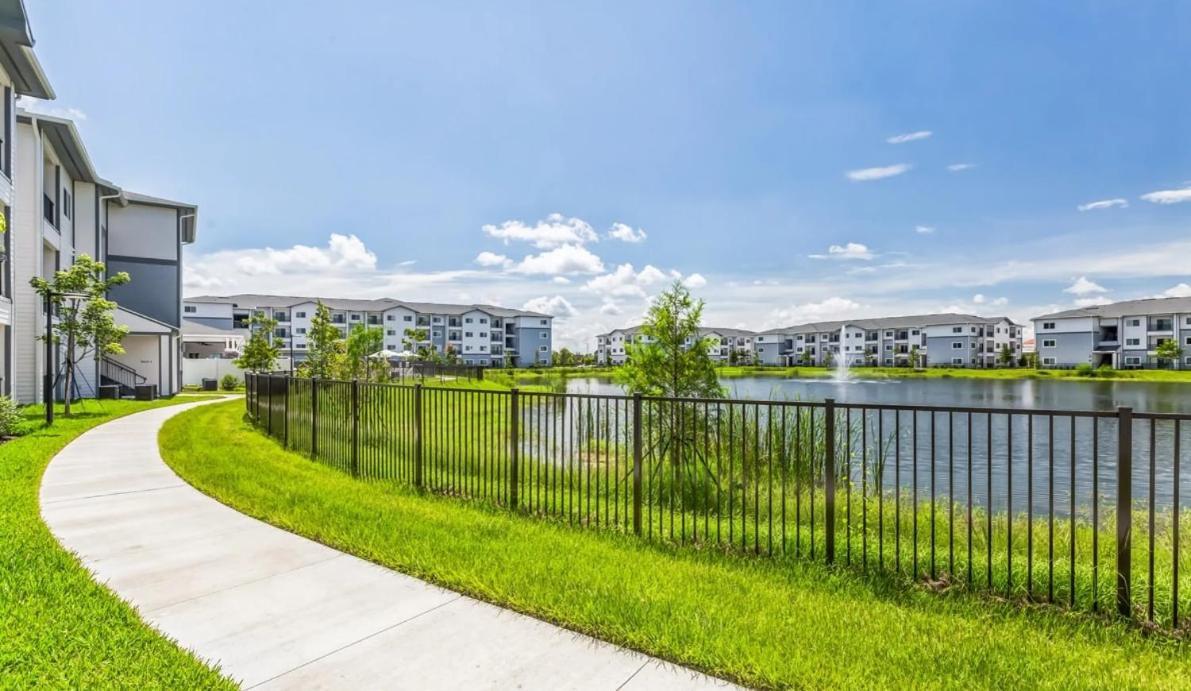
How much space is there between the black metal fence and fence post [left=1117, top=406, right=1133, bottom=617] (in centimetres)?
1

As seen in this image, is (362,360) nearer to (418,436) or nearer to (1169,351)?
(418,436)

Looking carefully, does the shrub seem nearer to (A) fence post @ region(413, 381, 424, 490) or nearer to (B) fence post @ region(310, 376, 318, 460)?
(B) fence post @ region(310, 376, 318, 460)

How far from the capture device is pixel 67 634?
310cm

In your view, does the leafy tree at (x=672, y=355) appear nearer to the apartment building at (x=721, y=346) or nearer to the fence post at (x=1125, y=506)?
the fence post at (x=1125, y=506)

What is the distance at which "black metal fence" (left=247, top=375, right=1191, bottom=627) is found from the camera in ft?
12.5

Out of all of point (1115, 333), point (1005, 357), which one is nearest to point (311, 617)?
point (1115, 333)

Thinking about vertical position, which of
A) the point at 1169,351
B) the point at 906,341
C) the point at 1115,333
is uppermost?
the point at 1115,333

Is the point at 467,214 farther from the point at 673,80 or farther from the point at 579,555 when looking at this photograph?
the point at 579,555

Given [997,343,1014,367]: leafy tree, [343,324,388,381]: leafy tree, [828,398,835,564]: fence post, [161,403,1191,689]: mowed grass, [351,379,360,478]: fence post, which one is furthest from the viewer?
[997,343,1014,367]: leafy tree

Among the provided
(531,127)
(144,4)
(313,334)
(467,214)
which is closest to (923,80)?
(531,127)

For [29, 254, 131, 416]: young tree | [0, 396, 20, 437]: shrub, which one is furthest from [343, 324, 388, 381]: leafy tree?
[0, 396, 20, 437]: shrub

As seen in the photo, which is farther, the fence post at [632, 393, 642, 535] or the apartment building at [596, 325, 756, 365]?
the apartment building at [596, 325, 756, 365]

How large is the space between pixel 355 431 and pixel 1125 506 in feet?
25.4

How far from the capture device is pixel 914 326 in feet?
277
